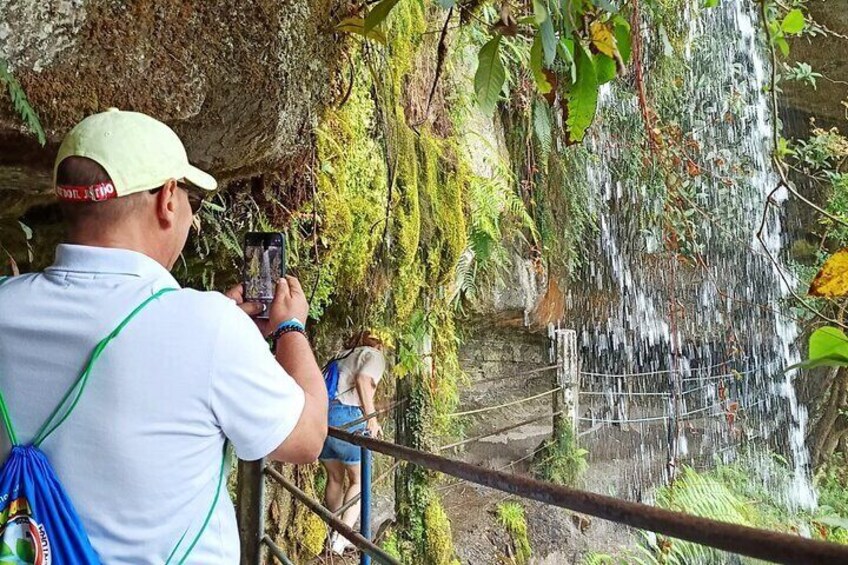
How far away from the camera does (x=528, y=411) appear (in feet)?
31.5

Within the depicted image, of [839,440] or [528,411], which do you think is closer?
[528,411]

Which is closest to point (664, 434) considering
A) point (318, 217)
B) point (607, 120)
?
point (607, 120)

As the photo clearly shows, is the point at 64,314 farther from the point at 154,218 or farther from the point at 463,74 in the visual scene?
the point at 463,74

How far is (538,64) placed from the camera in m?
1.91

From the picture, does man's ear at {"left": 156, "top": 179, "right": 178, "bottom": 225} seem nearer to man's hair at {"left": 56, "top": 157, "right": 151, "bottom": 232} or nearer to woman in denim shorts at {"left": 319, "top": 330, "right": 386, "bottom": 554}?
man's hair at {"left": 56, "top": 157, "right": 151, "bottom": 232}

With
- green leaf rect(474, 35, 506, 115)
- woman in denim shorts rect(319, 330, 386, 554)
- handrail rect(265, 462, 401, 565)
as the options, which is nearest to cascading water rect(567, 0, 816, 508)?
woman in denim shorts rect(319, 330, 386, 554)

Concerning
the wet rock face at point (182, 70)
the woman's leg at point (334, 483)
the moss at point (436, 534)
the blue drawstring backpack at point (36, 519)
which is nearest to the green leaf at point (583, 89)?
the wet rock face at point (182, 70)

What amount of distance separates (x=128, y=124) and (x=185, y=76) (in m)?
0.82

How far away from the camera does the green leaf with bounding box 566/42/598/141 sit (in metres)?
1.96

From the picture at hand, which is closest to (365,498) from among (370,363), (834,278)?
(834,278)

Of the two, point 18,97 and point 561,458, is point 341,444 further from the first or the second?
point 561,458

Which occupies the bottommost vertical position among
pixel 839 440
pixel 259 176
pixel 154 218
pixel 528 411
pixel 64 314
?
pixel 839 440

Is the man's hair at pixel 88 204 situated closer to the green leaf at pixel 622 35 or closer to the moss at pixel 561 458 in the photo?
the green leaf at pixel 622 35

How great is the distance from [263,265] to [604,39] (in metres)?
1.14
